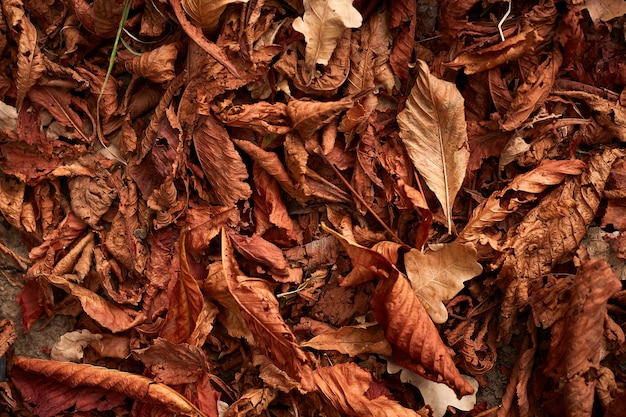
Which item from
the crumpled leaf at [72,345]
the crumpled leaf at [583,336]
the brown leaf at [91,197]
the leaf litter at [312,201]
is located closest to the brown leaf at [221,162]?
the leaf litter at [312,201]

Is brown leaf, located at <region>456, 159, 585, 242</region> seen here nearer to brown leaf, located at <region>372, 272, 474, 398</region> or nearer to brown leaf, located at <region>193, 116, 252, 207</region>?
brown leaf, located at <region>372, 272, 474, 398</region>

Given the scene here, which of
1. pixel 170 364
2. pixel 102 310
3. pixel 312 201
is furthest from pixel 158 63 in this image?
pixel 170 364

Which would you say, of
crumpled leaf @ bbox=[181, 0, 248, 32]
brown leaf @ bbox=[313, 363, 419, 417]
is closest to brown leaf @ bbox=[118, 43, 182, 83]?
crumpled leaf @ bbox=[181, 0, 248, 32]

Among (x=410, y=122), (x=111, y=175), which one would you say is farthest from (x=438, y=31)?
(x=111, y=175)

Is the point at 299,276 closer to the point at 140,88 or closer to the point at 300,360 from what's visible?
the point at 300,360

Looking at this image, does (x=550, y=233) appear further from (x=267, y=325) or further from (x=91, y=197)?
(x=91, y=197)

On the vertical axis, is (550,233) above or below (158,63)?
below

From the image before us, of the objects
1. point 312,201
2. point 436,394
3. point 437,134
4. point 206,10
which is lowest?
point 436,394
